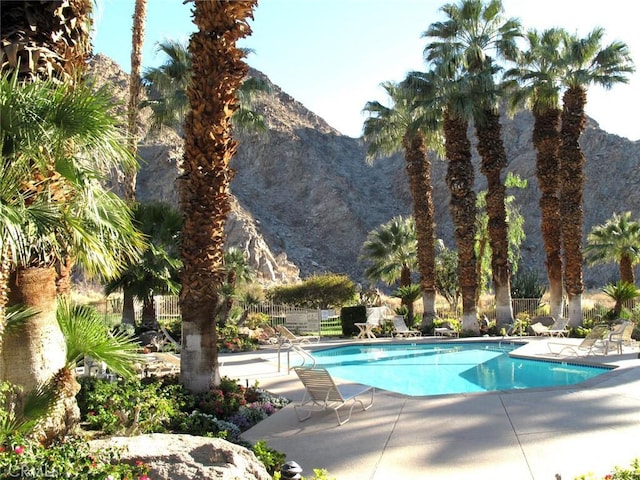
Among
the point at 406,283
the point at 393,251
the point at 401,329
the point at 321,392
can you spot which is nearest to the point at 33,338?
the point at 321,392

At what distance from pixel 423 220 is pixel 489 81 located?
5.51 meters

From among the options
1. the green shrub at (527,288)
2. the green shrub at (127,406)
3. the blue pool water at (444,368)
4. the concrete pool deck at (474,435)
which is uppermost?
the green shrub at (527,288)

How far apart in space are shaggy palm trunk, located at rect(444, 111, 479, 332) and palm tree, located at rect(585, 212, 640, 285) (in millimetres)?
9467

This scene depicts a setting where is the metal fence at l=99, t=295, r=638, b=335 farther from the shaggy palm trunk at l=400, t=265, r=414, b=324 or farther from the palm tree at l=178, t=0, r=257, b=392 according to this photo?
the palm tree at l=178, t=0, r=257, b=392

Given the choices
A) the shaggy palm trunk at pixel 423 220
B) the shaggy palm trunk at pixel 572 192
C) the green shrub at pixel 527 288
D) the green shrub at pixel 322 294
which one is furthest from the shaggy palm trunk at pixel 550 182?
the green shrub at pixel 322 294

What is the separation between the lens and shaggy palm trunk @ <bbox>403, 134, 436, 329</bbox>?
865 inches

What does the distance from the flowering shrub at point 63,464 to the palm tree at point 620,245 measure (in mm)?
25919

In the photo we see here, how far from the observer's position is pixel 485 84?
20.5 metres

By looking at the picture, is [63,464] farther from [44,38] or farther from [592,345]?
[592,345]

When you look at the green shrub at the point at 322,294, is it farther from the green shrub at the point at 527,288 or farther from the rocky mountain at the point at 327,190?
the rocky mountain at the point at 327,190

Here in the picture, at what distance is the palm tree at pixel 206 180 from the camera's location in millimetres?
8094

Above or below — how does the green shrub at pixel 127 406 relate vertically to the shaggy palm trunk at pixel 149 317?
below

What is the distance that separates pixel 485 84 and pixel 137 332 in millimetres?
14166

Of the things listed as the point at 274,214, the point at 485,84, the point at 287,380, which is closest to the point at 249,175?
the point at 274,214
